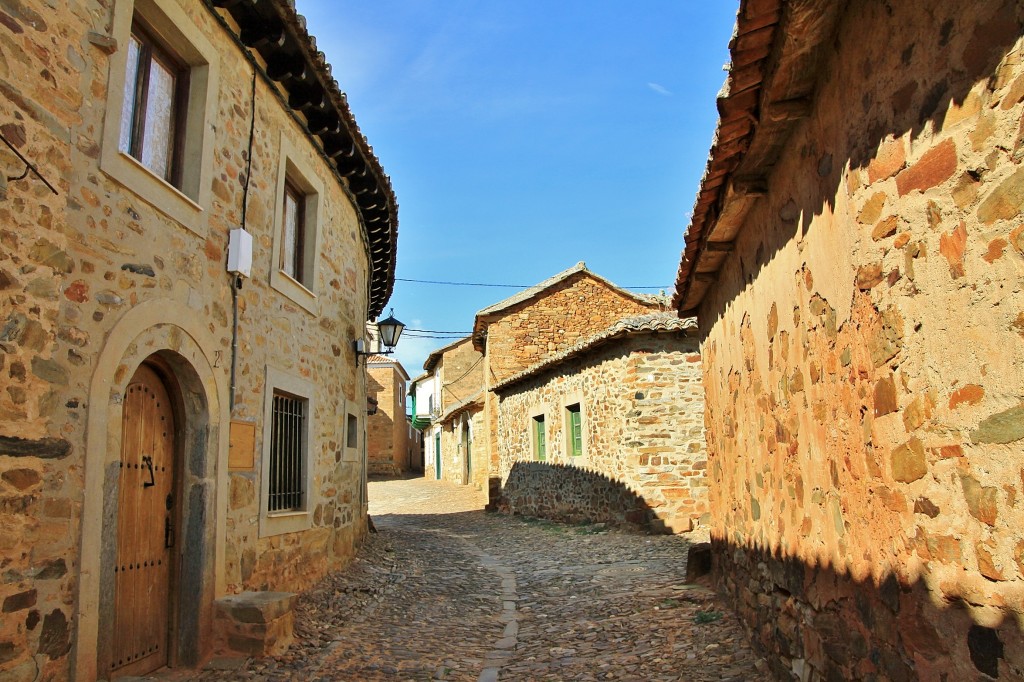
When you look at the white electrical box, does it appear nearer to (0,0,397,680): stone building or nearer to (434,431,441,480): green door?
(0,0,397,680): stone building

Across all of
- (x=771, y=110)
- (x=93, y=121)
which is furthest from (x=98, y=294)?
(x=771, y=110)

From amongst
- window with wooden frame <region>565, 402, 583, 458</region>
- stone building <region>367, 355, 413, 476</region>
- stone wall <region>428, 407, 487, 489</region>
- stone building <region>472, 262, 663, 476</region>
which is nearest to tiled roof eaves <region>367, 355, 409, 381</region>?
stone building <region>367, 355, 413, 476</region>

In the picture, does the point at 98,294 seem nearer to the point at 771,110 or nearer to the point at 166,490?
the point at 166,490

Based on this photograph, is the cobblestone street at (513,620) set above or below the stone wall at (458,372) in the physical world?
below

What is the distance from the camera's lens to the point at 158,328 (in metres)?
4.70

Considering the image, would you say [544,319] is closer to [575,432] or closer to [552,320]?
[552,320]

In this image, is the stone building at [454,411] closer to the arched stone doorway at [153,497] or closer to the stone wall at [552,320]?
the stone wall at [552,320]

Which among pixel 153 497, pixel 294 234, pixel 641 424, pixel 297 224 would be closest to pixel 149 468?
pixel 153 497

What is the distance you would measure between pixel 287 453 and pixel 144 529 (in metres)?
2.35

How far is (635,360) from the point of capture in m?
12.2

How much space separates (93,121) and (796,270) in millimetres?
3900

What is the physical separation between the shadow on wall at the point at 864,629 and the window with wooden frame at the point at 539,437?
11330mm

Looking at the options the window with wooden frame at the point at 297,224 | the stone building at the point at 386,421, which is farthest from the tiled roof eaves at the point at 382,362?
the window with wooden frame at the point at 297,224

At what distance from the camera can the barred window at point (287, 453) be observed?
6770mm
